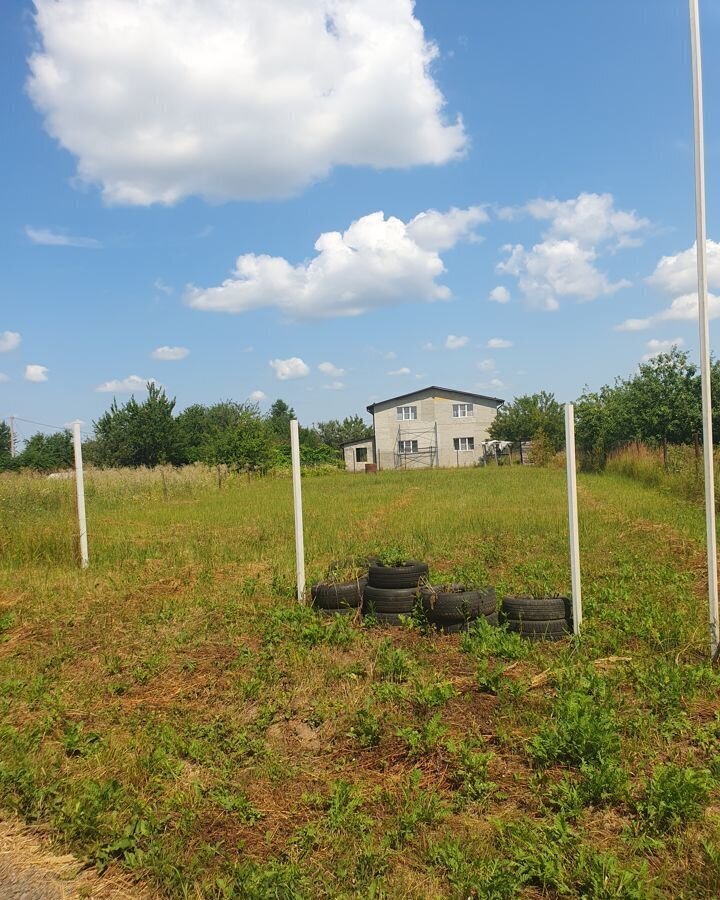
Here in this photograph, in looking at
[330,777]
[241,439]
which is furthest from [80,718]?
[241,439]

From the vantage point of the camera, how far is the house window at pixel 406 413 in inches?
2132

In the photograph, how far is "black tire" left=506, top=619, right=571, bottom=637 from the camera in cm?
548

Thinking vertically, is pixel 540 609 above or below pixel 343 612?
above

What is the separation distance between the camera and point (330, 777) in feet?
11.7

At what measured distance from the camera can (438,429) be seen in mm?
53688

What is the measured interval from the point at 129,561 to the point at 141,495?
13.4m

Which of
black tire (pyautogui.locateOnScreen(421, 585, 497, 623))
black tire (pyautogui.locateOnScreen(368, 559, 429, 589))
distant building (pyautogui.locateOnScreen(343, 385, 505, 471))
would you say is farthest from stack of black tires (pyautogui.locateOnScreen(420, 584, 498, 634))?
distant building (pyautogui.locateOnScreen(343, 385, 505, 471))

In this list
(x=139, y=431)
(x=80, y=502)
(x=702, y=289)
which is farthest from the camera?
(x=139, y=431)

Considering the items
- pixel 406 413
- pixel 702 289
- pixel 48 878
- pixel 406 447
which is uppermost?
pixel 406 413

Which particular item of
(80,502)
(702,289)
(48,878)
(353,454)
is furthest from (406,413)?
(48,878)

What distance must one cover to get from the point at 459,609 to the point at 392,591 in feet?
2.28

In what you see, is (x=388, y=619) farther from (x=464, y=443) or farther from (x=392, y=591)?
(x=464, y=443)

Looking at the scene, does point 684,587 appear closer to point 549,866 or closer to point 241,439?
point 549,866

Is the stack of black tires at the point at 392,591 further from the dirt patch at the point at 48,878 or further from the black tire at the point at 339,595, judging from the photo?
the dirt patch at the point at 48,878
